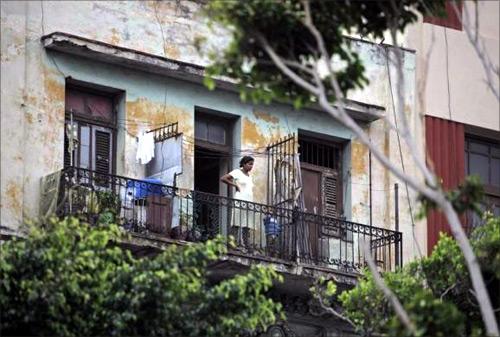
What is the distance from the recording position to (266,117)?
29.1 meters

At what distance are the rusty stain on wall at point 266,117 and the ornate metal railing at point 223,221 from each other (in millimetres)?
1609

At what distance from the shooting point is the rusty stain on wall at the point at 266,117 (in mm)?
28969

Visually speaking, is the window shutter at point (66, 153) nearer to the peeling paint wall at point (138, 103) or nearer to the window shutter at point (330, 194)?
the peeling paint wall at point (138, 103)

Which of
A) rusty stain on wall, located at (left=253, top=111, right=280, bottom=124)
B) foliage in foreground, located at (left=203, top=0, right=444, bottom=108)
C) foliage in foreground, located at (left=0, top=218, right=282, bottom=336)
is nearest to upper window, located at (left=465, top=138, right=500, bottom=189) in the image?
rusty stain on wall, located at (left=253, top=111, right=280, bottom=124)

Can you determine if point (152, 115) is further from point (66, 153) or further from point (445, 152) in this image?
point (445, 152)

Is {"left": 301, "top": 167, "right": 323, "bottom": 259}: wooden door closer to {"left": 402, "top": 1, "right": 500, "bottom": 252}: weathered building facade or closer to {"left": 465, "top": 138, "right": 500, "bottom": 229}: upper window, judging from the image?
{"left": 402, "top": 1, "right": 500, "bottom": 252}: weathered building facade

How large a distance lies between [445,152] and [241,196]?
394 cm

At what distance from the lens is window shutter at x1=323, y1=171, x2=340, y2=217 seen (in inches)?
1157

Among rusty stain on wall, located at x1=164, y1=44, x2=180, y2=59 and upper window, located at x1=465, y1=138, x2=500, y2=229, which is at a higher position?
rusty stain on wall, located at x1=164, y1=44, x2=180, y2=59

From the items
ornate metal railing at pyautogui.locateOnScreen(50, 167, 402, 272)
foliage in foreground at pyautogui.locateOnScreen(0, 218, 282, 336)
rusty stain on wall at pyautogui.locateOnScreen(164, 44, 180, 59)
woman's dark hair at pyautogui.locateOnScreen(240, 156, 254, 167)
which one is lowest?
foliage in foreground at pyautogui.locateOnScreen(0, 218, 282, 336)

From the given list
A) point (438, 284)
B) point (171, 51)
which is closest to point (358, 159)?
point (171, 51)

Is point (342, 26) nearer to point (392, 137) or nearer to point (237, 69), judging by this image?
point (237, 69)

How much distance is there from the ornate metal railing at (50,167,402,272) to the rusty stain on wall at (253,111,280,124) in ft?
5.28

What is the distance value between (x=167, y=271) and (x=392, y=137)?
8441 millimetres
